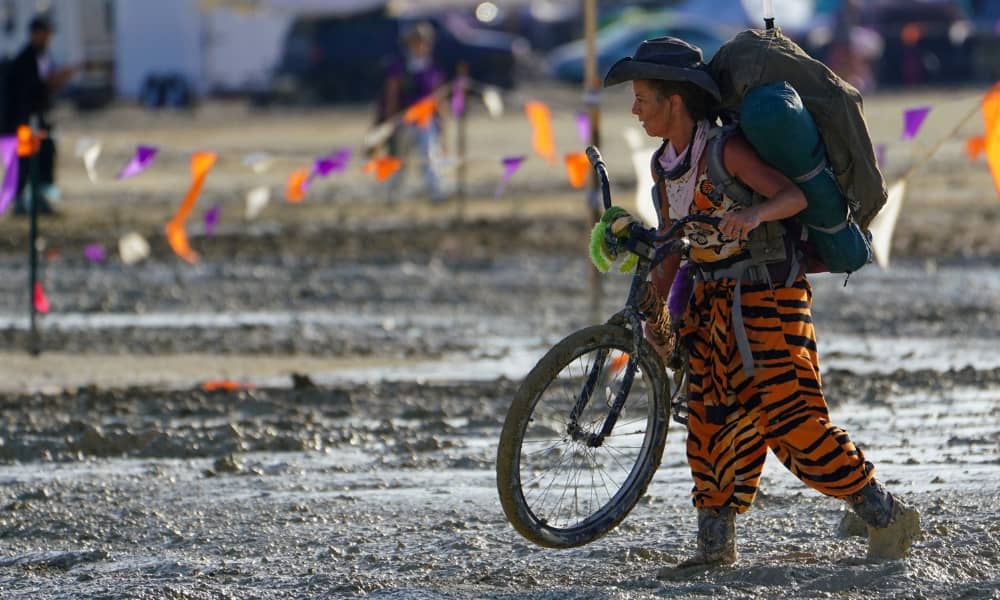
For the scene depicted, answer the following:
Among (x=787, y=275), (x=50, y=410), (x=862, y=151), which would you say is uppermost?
(x=862, y=151)

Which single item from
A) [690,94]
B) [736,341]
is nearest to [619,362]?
[736,341]

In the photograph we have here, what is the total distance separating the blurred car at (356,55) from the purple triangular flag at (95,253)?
68.7ft

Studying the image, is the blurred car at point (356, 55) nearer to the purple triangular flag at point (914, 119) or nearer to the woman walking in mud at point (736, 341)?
the purple triangular flag at point (914, 119)

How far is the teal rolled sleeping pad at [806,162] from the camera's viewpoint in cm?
503

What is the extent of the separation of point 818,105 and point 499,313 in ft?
21.5

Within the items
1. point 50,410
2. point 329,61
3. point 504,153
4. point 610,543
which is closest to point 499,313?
point 50,410

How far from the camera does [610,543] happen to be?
18.9 feet

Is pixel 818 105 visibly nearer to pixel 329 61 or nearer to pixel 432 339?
pixel 432 339

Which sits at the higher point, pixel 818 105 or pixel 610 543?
→ pixel 818 105

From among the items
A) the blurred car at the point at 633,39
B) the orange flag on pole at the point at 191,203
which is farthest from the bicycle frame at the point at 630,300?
the blurred car at the point at 633,39

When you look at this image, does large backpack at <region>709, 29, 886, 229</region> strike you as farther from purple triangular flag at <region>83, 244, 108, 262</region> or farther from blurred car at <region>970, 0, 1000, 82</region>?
blurred car at <region>970, 0, 1000, 82</region>

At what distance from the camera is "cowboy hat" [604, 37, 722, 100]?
5.12 metres

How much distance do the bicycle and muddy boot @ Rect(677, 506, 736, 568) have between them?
29cm

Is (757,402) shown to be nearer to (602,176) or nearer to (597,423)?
(597,423)
